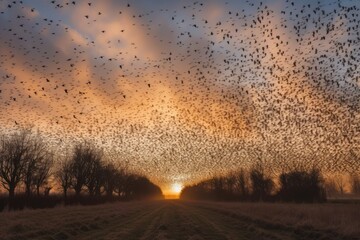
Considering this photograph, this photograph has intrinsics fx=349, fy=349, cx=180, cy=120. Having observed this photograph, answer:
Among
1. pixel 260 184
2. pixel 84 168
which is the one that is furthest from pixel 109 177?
pixel 260 184

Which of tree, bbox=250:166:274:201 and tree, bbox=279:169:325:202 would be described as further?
tree, bbox=250:166:274:201

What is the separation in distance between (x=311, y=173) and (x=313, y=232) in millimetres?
87073

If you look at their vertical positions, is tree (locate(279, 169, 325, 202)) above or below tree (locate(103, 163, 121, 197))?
below

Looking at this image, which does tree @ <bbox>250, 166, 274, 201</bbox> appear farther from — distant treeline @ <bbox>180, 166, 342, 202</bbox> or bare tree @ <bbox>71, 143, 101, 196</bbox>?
bare tree @ <bbox>71, 143, 101, 196</bbox>

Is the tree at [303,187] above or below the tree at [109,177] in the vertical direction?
below

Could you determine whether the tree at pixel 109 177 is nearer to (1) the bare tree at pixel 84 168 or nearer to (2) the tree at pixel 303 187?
(1) the bare tree at pixel 84 168

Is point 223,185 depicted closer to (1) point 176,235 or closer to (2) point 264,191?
(2) point 264,191

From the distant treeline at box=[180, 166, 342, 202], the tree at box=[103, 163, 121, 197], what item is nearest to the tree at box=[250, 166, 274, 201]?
the distant treeline at box=[180, 166, 342, 202]

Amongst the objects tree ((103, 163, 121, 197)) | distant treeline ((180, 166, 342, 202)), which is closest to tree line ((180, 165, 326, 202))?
distant treeline ((180, 166, 342, 202))

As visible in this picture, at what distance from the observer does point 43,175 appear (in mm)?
89250

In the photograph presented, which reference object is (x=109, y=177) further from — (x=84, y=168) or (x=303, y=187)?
(x=303, y=187)

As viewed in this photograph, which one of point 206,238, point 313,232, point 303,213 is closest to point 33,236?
point 206,238

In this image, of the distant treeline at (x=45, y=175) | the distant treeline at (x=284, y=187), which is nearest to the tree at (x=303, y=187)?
the distant treeline at (x=284, y=187)

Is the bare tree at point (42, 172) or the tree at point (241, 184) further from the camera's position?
the tree at point (241, 184)
